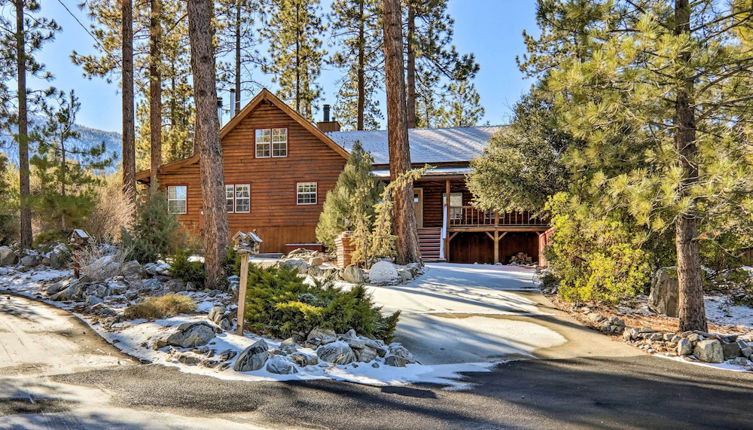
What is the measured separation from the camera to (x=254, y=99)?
22344 millimetres

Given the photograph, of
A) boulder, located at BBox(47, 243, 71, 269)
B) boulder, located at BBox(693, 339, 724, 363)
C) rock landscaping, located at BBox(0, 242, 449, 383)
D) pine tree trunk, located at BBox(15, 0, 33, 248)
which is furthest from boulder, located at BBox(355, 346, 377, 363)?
pine tree trunk, located at BBox(15, 0, 33, 248)

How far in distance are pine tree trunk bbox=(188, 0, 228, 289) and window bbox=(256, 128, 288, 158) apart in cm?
1249

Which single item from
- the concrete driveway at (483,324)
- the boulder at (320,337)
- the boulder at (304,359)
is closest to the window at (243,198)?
the concrete driveway at (483,324)

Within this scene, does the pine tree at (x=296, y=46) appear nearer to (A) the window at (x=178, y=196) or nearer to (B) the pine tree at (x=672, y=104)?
(A) the window at (x=178, y=196)

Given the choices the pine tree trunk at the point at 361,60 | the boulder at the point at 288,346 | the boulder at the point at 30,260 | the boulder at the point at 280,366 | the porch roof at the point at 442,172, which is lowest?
the boulder at the point at 280,366

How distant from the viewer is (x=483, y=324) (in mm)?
8820

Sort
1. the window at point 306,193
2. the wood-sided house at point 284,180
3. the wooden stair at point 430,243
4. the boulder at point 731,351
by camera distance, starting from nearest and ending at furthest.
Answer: the boulder at point 731,351, the wooden stair at point 430,243, the wood-sided house at point 284,180, the window at point 306,193

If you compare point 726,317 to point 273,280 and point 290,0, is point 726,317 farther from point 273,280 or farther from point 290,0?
point 290,0

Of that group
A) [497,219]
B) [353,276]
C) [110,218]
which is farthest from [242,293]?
[497,219]

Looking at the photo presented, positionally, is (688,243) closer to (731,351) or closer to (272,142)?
(731,351)

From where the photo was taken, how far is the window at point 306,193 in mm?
22573

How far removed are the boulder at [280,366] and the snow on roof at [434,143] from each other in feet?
52.6

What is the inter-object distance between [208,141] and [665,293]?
8.73 m

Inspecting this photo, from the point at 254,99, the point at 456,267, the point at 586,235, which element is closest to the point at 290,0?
the point at 254,99
